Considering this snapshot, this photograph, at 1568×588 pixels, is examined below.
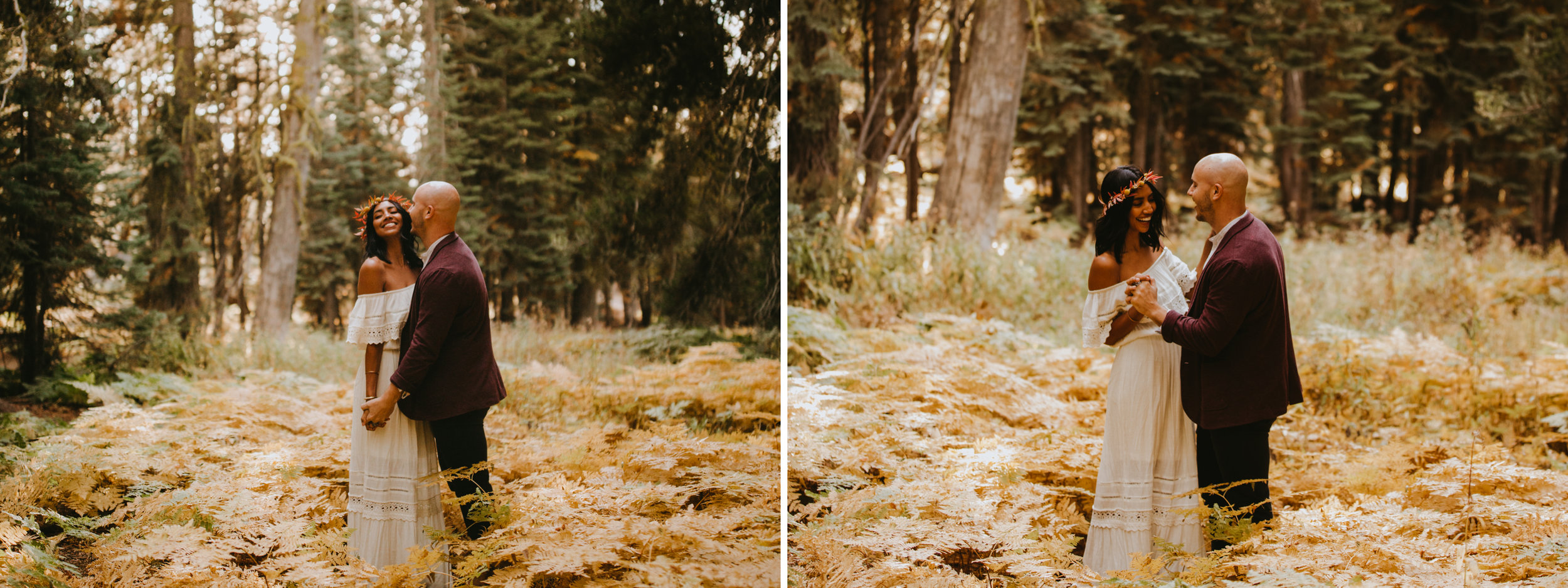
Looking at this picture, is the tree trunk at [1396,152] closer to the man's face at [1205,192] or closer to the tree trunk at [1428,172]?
the tree trunk at [1428,172]

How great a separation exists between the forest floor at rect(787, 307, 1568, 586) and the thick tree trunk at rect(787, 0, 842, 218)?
119 cm

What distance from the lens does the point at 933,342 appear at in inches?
255

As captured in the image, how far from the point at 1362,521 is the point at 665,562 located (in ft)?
9.22

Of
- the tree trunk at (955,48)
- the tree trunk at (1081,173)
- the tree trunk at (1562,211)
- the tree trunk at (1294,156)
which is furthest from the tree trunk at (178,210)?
the tree trunk at (1294,156)

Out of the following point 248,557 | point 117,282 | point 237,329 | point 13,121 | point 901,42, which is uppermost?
point 901,42

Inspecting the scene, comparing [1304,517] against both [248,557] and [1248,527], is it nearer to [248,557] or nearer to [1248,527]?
[1248,527]

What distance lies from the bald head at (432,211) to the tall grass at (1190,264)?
399 centimetres

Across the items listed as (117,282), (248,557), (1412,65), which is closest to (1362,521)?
(248,557)

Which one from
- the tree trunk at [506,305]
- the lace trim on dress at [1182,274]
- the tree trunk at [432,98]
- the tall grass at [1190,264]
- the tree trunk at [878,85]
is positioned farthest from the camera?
the tree trunk at [878,85]

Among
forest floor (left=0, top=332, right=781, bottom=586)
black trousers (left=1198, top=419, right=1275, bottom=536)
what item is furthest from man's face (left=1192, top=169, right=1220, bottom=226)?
forest floor (left=0, top=332, right=781, bottom=586)

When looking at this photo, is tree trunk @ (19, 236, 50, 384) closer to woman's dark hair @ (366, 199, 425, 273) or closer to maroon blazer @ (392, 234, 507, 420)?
woman's dark hair @ (366, 199, 425, 273)

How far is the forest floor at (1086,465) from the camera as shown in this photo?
3.00 m

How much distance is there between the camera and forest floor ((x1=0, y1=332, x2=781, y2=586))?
292 cm

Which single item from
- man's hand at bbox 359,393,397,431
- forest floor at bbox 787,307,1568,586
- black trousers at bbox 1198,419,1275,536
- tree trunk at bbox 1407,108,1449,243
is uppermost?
tree trunk at bbox 1407,108,1449,243
